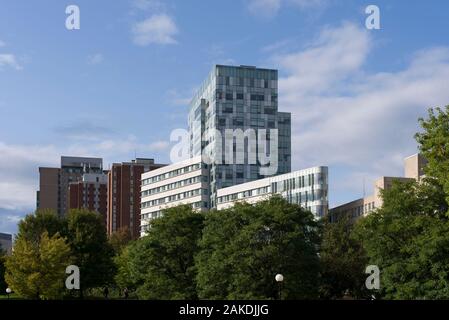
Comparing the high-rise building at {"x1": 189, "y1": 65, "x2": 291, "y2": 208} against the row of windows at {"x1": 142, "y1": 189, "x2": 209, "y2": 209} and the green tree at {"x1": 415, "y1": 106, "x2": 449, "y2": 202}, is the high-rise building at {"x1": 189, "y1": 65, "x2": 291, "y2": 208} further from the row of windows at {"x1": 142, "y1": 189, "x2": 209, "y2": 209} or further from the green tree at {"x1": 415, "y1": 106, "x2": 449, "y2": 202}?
the green tree at {"x1": 415, "y1": 106, "x2": 449, "y2": 202}

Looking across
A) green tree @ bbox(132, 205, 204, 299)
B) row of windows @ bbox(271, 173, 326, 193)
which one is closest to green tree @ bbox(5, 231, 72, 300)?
green tree @ bbox(132, 205, 204, 299)

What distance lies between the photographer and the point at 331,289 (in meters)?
76.2

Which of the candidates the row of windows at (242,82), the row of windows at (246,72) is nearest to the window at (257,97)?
the row of windows at (242,82)

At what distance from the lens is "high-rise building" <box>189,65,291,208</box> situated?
184000mm

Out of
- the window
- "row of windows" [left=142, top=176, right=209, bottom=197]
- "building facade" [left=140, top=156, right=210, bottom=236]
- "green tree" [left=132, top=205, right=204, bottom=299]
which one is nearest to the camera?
"green tree" [left=132, top=205, right=204, bottom=299]

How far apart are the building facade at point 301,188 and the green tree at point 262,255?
70636 mm

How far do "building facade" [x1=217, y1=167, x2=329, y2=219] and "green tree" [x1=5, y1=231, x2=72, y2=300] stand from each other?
60611 millimetres

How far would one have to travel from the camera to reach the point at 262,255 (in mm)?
57938

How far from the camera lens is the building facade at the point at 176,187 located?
174750 millimetres

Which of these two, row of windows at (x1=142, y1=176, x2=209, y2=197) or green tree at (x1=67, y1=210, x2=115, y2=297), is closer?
green tree at (x1=67, y1=210, x2=115, y2=297)

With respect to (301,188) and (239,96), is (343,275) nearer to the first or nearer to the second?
(301,188)

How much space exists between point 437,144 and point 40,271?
46876 millimetres

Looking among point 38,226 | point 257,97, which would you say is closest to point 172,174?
point 257,97
